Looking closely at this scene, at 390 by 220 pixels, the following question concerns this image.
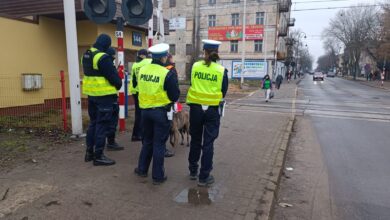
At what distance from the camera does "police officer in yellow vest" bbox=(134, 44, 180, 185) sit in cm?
445

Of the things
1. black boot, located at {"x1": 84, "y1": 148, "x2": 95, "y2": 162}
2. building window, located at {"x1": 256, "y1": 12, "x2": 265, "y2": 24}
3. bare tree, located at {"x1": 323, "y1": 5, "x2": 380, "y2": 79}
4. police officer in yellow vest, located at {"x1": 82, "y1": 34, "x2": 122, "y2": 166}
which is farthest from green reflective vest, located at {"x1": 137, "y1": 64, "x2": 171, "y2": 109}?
bare tree, located at {"x1": 323, "y1": 5, "x2": 380, "y2": 79}

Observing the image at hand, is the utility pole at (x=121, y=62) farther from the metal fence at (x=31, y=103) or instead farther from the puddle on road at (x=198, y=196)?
the puddle on road at (x=198, y=196)

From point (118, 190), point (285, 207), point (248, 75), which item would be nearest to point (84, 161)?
point (118, 190)

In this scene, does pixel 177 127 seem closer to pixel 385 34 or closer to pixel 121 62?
pixel 121 62

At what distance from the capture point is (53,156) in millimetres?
5785

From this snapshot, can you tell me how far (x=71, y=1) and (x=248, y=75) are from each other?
124 ft

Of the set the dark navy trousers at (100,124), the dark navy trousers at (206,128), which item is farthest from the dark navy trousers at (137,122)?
the dark navy trousers at (206,128)

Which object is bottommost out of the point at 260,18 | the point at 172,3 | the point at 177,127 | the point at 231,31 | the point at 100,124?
the point at 177,127

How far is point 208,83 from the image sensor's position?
4.61 m

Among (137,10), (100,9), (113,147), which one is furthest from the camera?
(137,10)

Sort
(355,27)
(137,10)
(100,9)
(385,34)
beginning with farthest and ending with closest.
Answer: (355,27)
(385,34)
(137,10)
(100,9)

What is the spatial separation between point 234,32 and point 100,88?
1578 inches

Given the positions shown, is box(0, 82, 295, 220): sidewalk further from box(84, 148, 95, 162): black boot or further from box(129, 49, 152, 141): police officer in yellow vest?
box(129, 49, 152, 141): police officer in yellow vest

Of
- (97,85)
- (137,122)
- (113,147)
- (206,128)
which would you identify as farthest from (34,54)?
(206,128)
